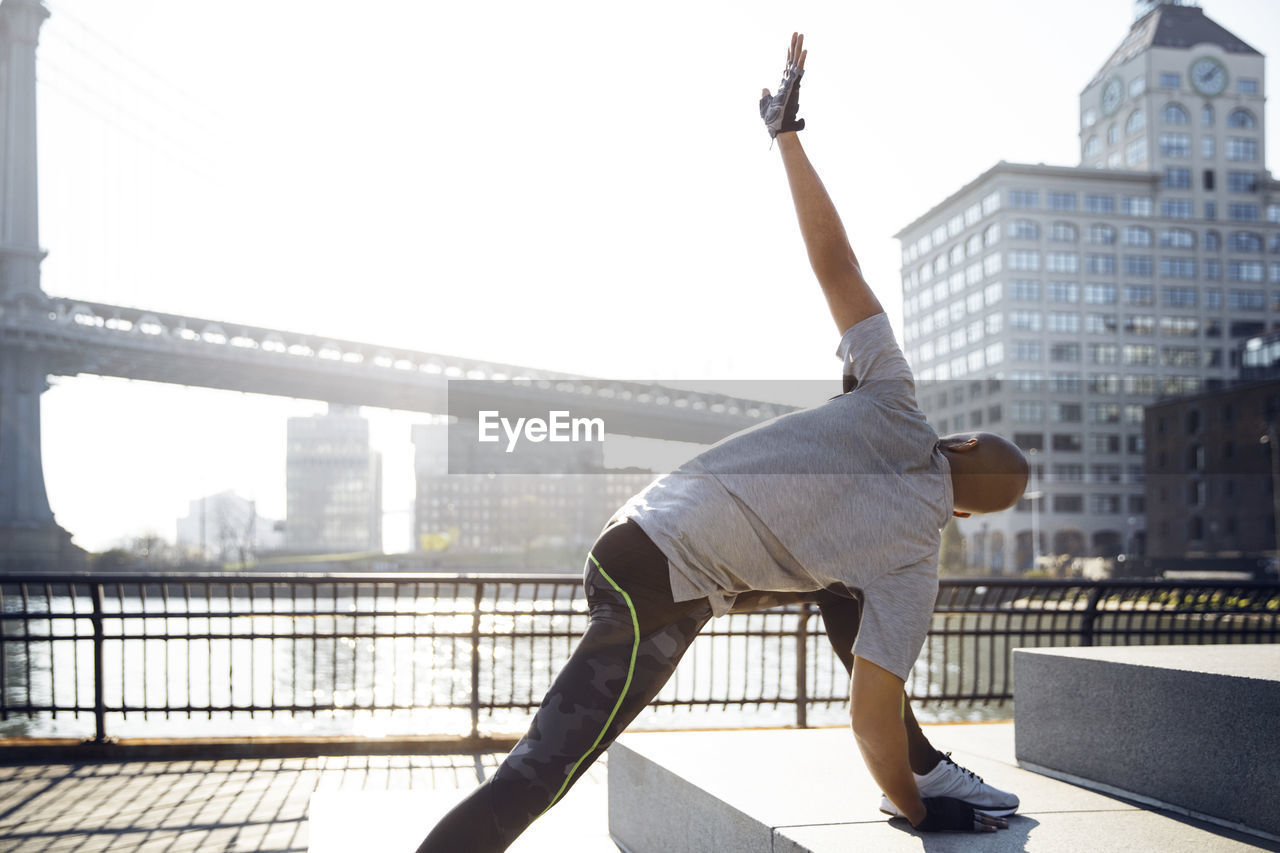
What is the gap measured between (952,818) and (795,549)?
0.78 m

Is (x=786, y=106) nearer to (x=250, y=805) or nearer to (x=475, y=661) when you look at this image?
(x=250, y=805)

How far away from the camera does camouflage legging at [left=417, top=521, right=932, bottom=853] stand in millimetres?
1745

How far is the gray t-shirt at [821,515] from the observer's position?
6.17 ft

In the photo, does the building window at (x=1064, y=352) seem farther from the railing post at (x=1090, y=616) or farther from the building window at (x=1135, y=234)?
the railing post at (x=1090, y=616)

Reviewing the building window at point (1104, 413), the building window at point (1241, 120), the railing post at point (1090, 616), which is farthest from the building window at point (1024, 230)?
the railing post at point (1090, 616)

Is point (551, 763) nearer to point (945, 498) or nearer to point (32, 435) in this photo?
point (945, 498)

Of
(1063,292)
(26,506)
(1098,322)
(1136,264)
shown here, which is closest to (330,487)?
(1063,292)

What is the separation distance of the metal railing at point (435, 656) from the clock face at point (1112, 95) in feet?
232

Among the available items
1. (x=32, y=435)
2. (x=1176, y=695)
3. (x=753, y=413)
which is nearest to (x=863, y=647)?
(x=1176, y=695)

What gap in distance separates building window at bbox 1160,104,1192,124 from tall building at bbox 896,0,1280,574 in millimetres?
99

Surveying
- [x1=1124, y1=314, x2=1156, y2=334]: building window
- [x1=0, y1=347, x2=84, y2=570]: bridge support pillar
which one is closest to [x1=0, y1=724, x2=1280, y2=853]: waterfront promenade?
[x1=0, y1=347, x2=84, y2=570]: bridge support pillar

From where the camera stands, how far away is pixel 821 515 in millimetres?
1932

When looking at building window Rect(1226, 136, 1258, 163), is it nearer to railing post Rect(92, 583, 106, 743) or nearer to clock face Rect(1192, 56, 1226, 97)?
clock face Rect(1192, 56, 1226, 97)

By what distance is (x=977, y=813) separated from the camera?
2301 millimetres
